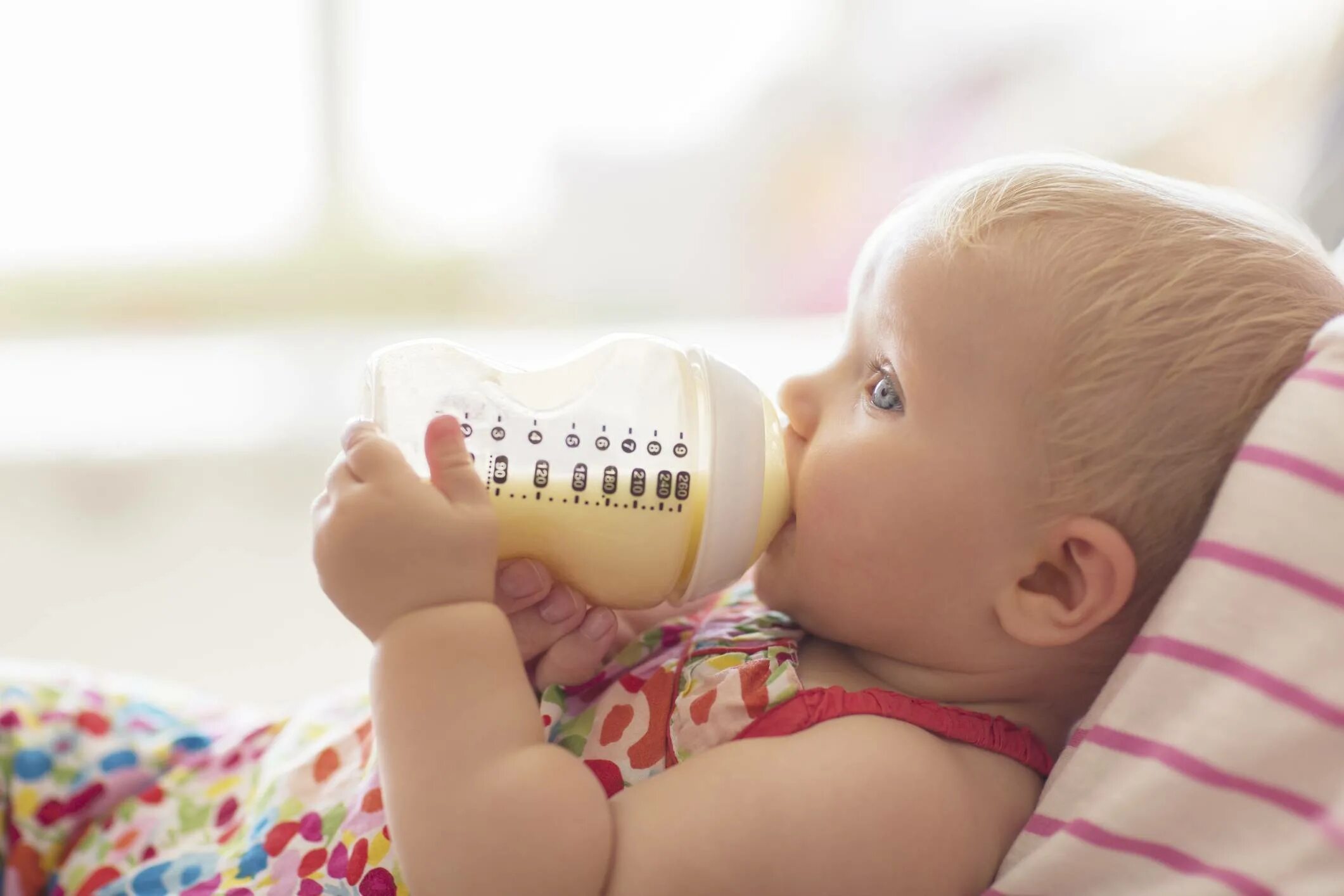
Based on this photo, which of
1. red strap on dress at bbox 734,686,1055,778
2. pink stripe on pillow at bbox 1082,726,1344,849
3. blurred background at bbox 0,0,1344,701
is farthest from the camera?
blurred background at bbox 0,0,1344,701

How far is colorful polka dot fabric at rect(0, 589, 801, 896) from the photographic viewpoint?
0.75m

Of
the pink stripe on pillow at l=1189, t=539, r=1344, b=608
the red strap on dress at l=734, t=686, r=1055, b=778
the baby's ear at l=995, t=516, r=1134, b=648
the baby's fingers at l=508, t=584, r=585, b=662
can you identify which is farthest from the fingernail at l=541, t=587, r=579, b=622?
the pink stripe on pillow at l=1189, t=539, r=1344, b=608

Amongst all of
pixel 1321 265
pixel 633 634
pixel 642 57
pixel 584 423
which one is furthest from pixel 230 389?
pixel 1321 265

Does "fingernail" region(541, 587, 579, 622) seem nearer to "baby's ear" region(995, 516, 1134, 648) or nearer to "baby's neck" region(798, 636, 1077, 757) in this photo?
"baby's neck" region(798, 636, 1077, 757)

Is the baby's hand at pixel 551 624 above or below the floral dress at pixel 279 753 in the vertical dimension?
above

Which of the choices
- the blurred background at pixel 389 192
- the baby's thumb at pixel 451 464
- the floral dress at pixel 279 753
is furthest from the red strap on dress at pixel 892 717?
the blurred background at pixel 389 192

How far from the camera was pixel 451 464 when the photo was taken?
661 mm

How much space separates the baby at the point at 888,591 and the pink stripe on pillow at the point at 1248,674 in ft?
0.19

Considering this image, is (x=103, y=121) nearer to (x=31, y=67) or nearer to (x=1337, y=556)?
(x=31, y=67)

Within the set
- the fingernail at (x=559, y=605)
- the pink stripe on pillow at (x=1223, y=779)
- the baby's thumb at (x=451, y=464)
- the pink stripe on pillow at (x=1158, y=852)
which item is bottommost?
the pink stripe on pillow at (x=1158, y=852)

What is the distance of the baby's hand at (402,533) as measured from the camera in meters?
0.65

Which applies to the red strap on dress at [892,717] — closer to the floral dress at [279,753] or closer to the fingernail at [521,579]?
the floral dress at [279,753]

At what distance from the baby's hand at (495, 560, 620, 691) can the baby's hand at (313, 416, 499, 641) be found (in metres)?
0.04

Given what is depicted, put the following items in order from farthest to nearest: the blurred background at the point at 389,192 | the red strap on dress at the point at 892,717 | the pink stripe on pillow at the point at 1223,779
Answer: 1. the blurred background at the point at 389,192
2. the red strap on dress at the point at 892,717
3. the pink stripe on pillow at the point at 1223,779
